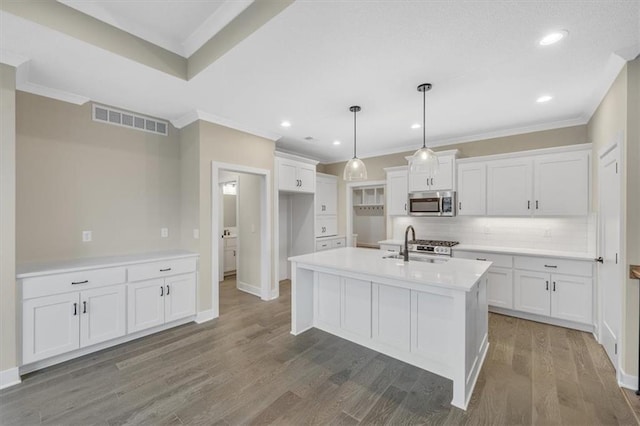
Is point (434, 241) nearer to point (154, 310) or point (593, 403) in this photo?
point (593, 403)

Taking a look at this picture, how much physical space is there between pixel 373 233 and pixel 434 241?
2.55 meters

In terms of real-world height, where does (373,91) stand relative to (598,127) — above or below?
above

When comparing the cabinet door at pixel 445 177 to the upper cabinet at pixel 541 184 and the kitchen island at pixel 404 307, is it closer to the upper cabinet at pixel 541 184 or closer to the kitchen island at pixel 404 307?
the upper cabinet at pixel 541 184

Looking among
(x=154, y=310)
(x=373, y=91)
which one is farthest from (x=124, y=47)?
(x=154, y=310)

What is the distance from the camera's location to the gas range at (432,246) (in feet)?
14.2

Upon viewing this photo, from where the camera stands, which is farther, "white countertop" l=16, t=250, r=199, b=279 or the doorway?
"white countertop" l=16, t=250, r=199, b=279

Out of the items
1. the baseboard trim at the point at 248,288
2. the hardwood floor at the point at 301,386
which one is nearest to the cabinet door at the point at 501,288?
the hardwood floor at the point at 301,386

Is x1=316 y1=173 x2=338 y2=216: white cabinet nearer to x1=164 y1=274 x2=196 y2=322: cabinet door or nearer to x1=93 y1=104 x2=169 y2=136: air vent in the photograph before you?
x1=164 y1=274 x2=196 y2=322: cabinet door

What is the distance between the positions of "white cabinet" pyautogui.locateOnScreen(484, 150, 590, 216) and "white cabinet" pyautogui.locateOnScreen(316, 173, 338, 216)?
2.95 metres

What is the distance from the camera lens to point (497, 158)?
4.11 metres

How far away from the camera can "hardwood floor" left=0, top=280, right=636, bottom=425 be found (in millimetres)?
1990

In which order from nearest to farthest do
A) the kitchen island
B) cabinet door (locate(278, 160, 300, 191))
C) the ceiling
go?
the ceiling < the kitchen island < cabinet door (locate(278, 160, 300, 191))

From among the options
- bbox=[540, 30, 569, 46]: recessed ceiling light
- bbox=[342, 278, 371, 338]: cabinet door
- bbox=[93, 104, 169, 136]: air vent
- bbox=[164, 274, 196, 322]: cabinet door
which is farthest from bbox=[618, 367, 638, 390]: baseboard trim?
bbox=[93, 104, 169, 136]: air vent

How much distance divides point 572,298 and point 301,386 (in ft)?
11.1
